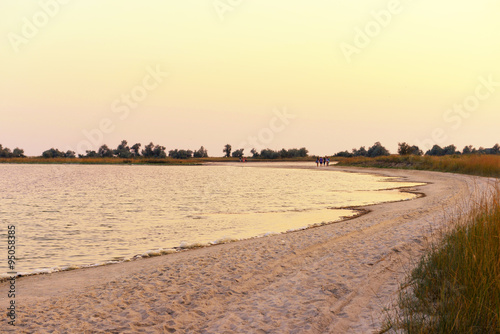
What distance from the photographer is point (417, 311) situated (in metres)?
5.63

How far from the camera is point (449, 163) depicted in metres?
51.9

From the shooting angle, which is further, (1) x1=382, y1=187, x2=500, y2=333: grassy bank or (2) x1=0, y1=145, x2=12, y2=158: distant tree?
(2) x1=0, y1=145, x2=12, y2=158: distant tree

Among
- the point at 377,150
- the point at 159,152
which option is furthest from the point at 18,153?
the point at 377,150

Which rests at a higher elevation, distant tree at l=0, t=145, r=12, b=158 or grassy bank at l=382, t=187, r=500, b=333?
distant tree at l=0, t=145, r=12, b=158

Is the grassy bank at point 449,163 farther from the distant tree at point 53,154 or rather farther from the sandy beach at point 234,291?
the distant tree at point 53,154

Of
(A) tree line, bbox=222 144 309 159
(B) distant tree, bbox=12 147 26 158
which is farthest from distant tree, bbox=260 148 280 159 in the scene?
(B) distant tree, bbox=12 147 26 158

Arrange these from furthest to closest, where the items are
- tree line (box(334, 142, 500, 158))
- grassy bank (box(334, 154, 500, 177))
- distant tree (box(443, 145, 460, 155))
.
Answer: distant tree (box(443, 145, 460, 155)), tree line (box(334, 142, 500, 158)), grassy bank (box(334, 154, 500, 177))

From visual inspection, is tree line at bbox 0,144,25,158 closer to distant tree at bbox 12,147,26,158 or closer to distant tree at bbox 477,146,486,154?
distant tree at bbox 12,147,26,158

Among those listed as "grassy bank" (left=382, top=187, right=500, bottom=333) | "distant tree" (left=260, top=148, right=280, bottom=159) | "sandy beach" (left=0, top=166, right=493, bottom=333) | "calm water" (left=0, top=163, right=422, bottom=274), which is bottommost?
"calm water" (left=0, top=163, right=422, bottom=274)

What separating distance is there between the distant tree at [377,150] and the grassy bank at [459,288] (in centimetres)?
12737

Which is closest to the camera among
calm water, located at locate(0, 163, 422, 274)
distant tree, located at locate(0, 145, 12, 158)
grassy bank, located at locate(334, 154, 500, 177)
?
calm water, located at locate(0, 163, 422, 274)

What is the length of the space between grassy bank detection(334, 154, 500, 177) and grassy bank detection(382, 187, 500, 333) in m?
31.0

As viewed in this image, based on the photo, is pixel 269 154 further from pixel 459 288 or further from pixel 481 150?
pixel 459 288

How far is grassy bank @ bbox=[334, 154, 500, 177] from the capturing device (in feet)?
128
